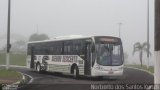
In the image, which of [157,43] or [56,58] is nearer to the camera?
[157,43]

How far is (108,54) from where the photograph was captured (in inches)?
1074

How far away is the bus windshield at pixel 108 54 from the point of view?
2712 cm

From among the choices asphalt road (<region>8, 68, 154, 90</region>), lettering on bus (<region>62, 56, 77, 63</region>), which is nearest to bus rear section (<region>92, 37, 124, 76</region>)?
asphalt road (<region>8, 68, 154, 90</region>)

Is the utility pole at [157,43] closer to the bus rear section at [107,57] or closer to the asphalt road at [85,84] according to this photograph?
the asphalt road at [85,84]

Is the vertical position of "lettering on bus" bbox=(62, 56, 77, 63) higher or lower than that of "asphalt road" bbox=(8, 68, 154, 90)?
higher

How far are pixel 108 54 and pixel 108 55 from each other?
67 mm

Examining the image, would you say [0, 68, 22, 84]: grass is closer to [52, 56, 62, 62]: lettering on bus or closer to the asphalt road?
the asphalt road

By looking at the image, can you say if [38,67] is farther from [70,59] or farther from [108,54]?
[108,54]

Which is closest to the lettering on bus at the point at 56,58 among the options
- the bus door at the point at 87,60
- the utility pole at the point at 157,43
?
the bus door at the point at 87,60

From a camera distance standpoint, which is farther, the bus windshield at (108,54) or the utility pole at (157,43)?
the bus windshield at (108,54)

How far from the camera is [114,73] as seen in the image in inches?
1079

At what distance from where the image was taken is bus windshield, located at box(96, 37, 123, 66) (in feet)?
89.0

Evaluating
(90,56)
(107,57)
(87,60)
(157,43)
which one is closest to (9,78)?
(87,60)

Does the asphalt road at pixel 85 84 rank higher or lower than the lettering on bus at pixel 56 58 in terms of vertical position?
lower
